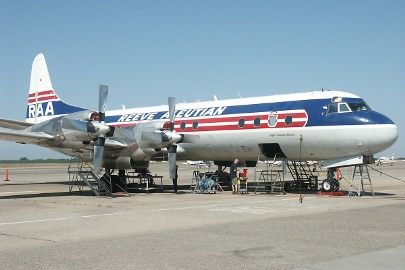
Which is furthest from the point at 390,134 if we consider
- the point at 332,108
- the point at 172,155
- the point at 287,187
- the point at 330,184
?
the point at 172,155

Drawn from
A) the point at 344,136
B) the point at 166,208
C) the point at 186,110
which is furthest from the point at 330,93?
the point at 166,208

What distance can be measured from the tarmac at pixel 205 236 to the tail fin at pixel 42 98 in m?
12.6

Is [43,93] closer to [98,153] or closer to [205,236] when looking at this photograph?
[98,153]

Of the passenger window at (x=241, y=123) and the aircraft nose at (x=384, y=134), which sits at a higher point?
the passenger window at (x=241, y=123)

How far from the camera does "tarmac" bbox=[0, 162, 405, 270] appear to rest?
723cm

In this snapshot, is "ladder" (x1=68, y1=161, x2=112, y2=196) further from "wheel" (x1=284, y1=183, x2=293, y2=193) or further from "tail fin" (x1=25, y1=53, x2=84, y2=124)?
"wheel" (x1=284, y1=183, x2=293, y2=193)

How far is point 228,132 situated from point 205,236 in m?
12.6

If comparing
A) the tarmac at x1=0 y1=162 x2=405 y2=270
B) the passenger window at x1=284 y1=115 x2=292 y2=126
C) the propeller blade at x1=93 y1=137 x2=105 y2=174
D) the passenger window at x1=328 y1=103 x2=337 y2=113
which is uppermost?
the passenger window at x1=328 y1=103 x2=337 y2=113

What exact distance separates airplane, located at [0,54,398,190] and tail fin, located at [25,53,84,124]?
418 cm

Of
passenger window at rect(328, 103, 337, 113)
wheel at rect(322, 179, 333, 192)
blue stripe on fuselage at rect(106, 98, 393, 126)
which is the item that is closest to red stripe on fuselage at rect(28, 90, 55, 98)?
blue stripe on fuselage at rect(106, 98, 393, 126)

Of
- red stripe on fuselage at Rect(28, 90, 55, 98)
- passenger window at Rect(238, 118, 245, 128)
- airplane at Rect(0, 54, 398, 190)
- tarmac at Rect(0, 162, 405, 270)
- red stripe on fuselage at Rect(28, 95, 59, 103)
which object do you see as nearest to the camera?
tarmac at Rect(0, 162, 405, 270)

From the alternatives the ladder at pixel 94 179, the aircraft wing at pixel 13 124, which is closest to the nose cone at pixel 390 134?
the ladder at pixel 94 179

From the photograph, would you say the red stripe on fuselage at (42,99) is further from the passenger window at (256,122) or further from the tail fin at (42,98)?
the passenger window at (256,122)

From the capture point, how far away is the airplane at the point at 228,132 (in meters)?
19.1
